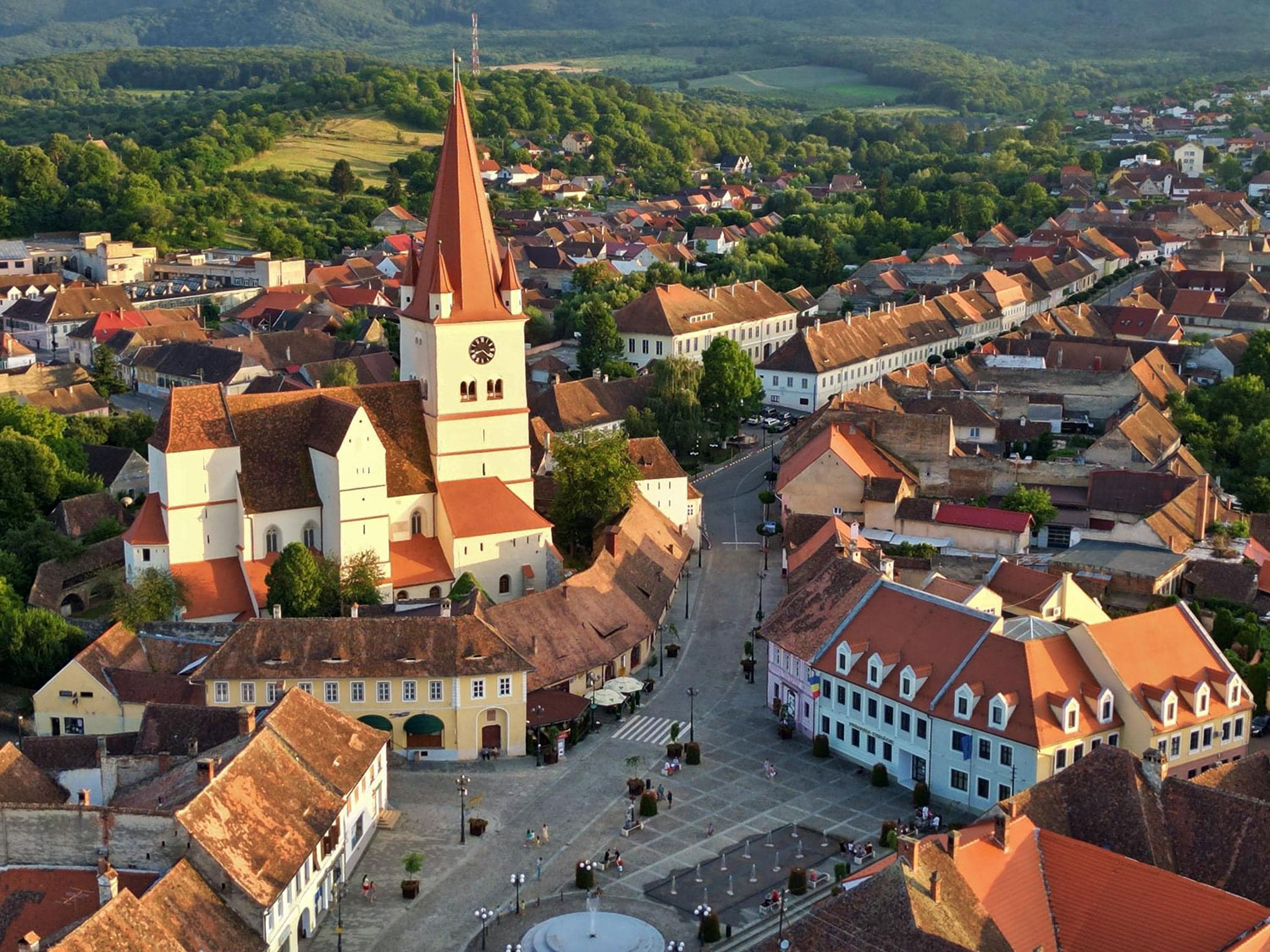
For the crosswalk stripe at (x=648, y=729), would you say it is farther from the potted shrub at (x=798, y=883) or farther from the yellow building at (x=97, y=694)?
the yellow building at (x=97, y=694)

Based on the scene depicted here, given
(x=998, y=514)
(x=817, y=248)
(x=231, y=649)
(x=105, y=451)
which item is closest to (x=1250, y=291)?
(x=817, y=248)

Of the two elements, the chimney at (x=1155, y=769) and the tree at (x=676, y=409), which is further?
the tree at (x=676, y=409)

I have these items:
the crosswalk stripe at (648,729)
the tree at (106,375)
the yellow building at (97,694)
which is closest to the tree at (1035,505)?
the crosswalk stripe at (648,729)

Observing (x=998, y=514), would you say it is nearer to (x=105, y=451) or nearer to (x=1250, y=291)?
(x=105, y=451)

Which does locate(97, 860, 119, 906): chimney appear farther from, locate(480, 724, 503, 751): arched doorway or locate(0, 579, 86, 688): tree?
locate(0, 579, 86, 688): tree

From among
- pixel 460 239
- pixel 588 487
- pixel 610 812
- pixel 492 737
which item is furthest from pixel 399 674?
pixel 460 239

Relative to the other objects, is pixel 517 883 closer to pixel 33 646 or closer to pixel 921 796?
pixel 921 796
